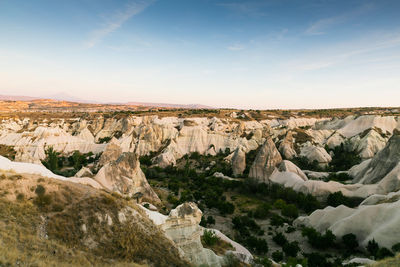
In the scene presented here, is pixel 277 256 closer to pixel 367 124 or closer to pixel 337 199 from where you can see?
pixel 337 199

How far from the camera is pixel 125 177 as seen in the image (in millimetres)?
28656

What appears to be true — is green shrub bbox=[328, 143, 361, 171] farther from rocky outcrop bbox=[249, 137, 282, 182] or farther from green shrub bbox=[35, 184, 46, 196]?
green shrub bbox=[35, 184, 46, 196]

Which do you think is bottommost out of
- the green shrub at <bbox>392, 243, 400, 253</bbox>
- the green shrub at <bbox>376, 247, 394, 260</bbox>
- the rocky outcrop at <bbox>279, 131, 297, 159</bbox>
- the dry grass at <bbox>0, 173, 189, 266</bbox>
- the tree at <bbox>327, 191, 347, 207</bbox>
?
the tree at <bbox>327, 191, 347, 207</bbox>

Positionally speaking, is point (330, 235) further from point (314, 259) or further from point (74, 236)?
point (74, 236)

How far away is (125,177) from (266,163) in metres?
22.8

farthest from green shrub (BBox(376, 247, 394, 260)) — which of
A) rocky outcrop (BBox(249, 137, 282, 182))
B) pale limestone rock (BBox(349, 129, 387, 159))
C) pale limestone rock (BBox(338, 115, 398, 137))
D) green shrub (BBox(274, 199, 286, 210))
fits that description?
pale limestone rock (BBox(338, 115, 398, 137))

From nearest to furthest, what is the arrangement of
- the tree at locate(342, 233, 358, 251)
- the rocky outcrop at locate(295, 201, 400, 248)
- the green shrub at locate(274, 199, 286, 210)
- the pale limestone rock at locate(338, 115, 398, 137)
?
the rocky outcrop at locate(295, 201, 400, 248), the tree at locate(342, 233, 358, 251), the green shrub at locate(274, 199, 286, 210), the pale limestone rock at locate(338, 115, 398, 137)

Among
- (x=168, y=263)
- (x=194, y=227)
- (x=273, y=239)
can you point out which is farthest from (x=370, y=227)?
(x=168, y=263)

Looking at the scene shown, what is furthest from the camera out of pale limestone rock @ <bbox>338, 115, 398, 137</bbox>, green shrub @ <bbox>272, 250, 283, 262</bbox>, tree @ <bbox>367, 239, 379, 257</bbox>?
pale limestone rock @ <bbox>338, 115, 398, 137</bbox>

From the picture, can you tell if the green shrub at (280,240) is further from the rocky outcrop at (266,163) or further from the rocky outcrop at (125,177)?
the rocky outcrop at (266,163)

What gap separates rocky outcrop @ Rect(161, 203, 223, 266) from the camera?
1234 cm

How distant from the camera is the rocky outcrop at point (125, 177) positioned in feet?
90.6

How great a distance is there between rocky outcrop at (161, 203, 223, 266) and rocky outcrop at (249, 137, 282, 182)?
26.7 meters

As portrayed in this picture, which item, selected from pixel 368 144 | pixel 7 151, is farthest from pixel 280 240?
pixel 7 151
